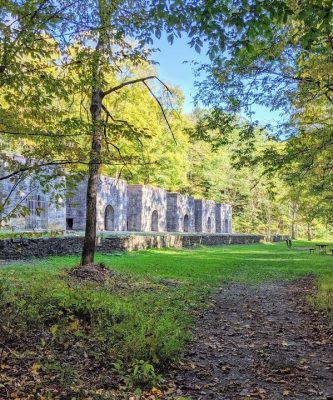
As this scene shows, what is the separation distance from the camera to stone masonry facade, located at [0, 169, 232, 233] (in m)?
19.3

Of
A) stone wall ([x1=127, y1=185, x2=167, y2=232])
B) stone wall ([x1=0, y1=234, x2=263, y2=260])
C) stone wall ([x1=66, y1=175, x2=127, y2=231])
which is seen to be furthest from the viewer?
stone wall ([x1=127, y1=185, x2=167, y2=232])

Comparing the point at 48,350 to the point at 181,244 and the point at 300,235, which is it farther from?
the point at 300,235

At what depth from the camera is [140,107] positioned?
2727 cm

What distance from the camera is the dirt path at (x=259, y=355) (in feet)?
14.6

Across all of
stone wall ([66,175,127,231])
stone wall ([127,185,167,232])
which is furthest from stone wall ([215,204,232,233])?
stone wall ([66,175,127,231])

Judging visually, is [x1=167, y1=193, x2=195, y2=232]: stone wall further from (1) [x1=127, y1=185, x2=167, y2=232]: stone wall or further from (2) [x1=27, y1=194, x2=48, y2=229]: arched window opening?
(2) [x1=27, y1=194, x2=48, y2=229]: arched window opening

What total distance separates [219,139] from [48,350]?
7.41m

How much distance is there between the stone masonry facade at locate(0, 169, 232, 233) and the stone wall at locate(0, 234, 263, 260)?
2.03 m

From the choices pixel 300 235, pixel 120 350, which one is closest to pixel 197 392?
pixel 120 350

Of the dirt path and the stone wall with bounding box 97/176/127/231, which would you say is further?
the stone wall with bounding box 97/176/127/231

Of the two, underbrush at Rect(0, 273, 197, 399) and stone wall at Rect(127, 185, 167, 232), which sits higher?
stone wall at Rect(127, 185, 167, 232)

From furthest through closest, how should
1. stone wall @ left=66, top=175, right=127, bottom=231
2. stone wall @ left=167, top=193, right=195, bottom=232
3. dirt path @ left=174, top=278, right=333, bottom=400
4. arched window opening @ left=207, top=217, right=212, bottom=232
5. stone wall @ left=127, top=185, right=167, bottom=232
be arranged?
arched window opening @ left=207, top=217, right=212, bottom=232, stone wall @ left=167, top=193, right=195, bottom=232, stone wall @ left=127, top=185, right=167, bottom=232, stone wall @ left=66, top=175, right=127, bottom=231, dirt path @ left=174, top=278, right=333, bottom=400

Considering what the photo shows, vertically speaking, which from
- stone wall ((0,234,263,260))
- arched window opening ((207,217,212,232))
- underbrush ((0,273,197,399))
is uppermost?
arched window opening ((207,217,212,232))

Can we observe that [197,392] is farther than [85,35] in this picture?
No
